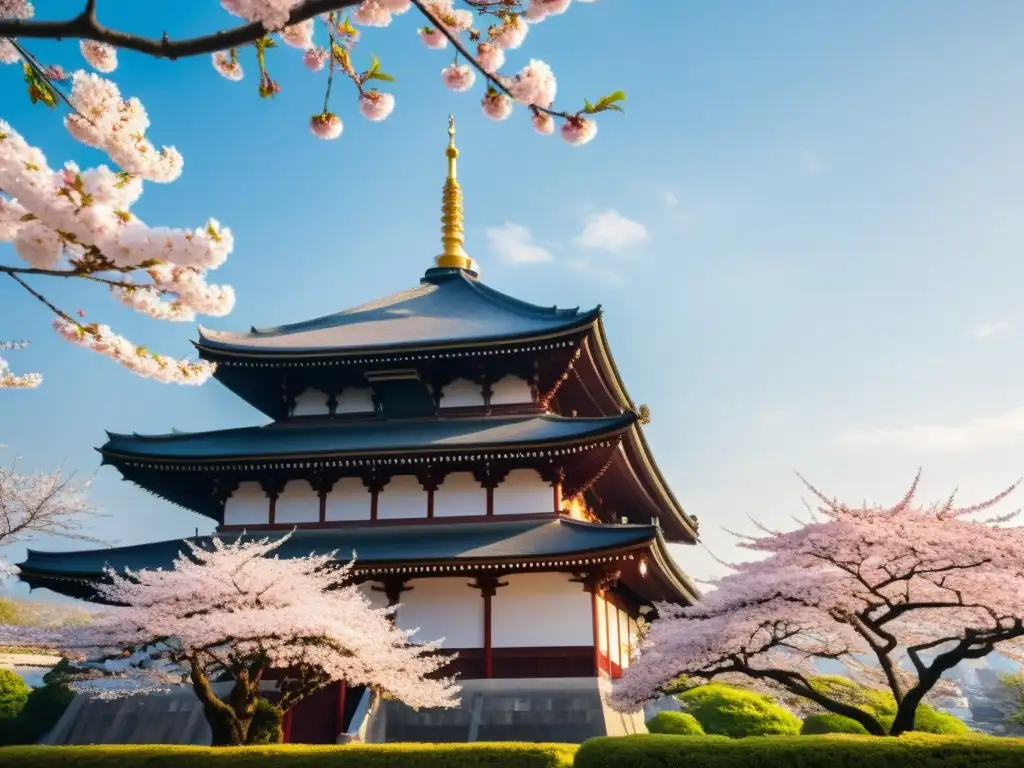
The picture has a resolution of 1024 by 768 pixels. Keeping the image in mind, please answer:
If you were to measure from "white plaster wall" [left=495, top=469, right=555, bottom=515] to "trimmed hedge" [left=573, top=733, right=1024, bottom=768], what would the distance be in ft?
30.8

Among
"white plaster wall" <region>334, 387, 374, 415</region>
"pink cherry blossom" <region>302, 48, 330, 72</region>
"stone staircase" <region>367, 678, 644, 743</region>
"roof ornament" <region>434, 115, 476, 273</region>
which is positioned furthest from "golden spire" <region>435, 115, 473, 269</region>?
"pink cherry blossom" <region>302, 48, 330, 72</region>

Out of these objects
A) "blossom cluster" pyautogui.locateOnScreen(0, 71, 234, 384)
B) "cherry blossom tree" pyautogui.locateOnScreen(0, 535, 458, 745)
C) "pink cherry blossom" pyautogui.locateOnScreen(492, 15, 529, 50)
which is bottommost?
"cherry blossom tree" pyautogui.locateOnScreen(0, 535, 458, 745)

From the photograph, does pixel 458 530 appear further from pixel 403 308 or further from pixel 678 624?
pixel 403 308

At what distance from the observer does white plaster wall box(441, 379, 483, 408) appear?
964 inches

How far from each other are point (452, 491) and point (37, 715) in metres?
10.8

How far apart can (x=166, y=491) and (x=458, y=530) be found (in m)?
9.20

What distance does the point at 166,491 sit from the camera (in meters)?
24.9

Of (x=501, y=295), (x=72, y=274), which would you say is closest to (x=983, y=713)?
(x=501, y=295)

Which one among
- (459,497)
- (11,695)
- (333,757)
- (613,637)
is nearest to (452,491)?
(459,497)

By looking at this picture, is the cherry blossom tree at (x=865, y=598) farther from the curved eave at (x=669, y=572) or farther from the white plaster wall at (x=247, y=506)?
the white plaster wall at (x=247, y=506)

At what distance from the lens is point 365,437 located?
75.6ft

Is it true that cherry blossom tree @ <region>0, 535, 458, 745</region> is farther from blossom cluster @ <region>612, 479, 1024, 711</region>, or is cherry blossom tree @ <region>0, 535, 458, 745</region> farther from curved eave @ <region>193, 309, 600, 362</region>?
curved eave @ <region>193, 309, 600, 362</region>

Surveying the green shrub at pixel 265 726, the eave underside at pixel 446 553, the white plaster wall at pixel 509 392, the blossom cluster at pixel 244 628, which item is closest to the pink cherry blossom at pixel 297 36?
the blossom cluster at pixel 244 628

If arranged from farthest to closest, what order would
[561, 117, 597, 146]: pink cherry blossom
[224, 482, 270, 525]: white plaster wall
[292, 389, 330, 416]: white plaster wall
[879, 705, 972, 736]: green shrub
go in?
1. [292, 389, 330, 416]: white plaster wall
2. [224, 482, 270, 525]: white plaster wall
3. [879, 705, 972, 736]: green shrub
4. [561, 117, 597, 146]: pink cherry blossom
